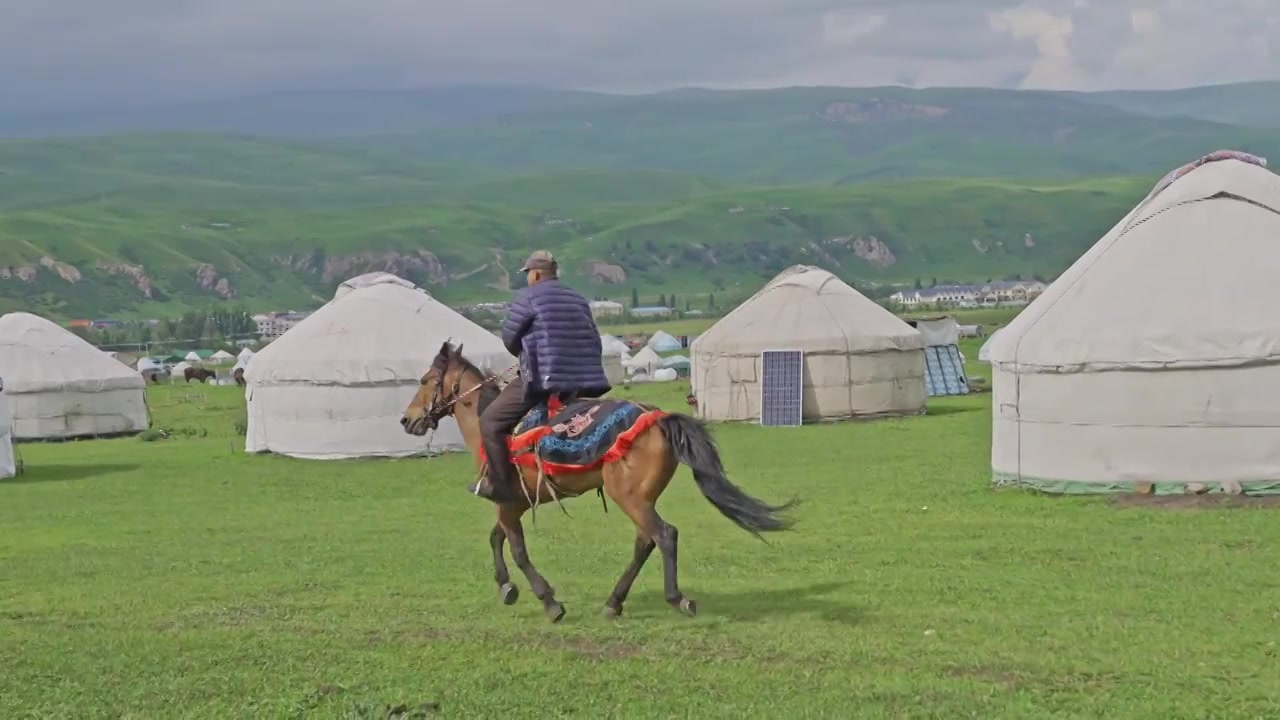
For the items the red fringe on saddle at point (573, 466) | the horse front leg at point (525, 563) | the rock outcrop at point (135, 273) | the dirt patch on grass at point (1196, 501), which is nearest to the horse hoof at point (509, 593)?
the horse front leg at point (525, 563)

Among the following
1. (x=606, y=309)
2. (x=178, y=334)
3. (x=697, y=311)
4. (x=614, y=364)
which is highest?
(x=614, y=364)

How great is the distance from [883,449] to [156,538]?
35.5 ft

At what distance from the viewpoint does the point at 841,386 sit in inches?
1113

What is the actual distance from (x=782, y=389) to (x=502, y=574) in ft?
59.9

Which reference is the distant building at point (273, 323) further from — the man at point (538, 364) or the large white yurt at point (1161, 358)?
the man at point (538, 364)

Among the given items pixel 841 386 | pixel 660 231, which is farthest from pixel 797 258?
pixel 841 386

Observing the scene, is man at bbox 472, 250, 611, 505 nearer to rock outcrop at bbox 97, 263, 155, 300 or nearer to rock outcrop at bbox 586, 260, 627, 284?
rock outcrop at bbox 97, 263, 155, 300

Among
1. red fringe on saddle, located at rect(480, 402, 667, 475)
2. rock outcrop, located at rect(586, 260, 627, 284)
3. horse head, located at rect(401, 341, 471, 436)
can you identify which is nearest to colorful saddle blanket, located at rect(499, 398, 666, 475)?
red fringe on saddle, located at rect(480, 402, 667, 475)

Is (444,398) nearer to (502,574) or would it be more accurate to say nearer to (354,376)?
(502,574)

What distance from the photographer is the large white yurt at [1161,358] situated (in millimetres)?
14789

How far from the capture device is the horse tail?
30.6 feet

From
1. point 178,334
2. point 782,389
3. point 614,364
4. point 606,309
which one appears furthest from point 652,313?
point 782,389

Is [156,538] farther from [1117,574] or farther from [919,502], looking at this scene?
[1117,574]

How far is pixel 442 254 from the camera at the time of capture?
178m
